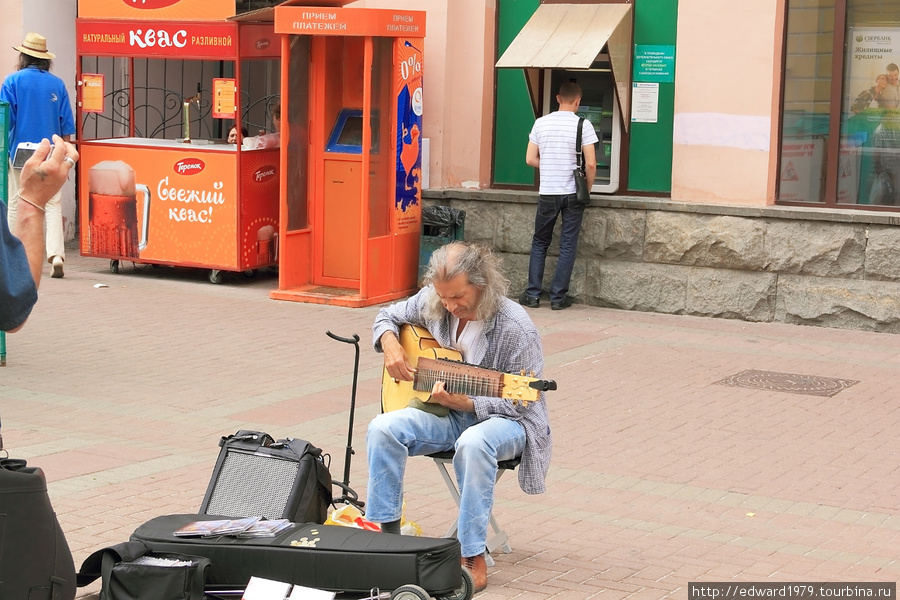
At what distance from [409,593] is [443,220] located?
279 inches

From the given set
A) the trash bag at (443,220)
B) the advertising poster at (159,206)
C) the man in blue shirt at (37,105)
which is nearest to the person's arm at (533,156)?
the trash bag at (443,220)

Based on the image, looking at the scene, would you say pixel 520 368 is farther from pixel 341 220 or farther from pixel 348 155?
pixel 341 220

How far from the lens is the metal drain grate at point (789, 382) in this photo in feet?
26.2

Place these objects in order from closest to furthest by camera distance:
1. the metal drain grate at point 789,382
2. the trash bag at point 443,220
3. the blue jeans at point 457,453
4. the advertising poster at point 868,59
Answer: the blue jeans at point 457,453 < the metal drain grate at point 789,382 < the advertising poster at point 868,59 < the trash bag at point 443,220

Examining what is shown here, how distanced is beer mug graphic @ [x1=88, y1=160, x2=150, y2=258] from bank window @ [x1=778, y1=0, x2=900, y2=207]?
571cm

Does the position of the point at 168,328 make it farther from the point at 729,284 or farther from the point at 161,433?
the point at 729,284

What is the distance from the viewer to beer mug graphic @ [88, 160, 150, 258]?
458 inches

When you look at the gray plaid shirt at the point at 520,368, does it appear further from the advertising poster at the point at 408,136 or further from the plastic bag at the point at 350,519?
the advertising poster at the point at 408,136

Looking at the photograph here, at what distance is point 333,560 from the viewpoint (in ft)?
13.8

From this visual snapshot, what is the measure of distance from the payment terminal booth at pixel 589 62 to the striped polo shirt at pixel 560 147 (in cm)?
44

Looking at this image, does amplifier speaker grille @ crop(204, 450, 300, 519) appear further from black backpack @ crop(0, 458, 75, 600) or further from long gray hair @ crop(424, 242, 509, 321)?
black backpack @ crop(0, 458, 75, 600)

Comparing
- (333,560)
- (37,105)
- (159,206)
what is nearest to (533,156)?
(159,206)

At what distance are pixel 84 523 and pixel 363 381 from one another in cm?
311

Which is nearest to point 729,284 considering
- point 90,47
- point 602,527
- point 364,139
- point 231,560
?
point 364,139
